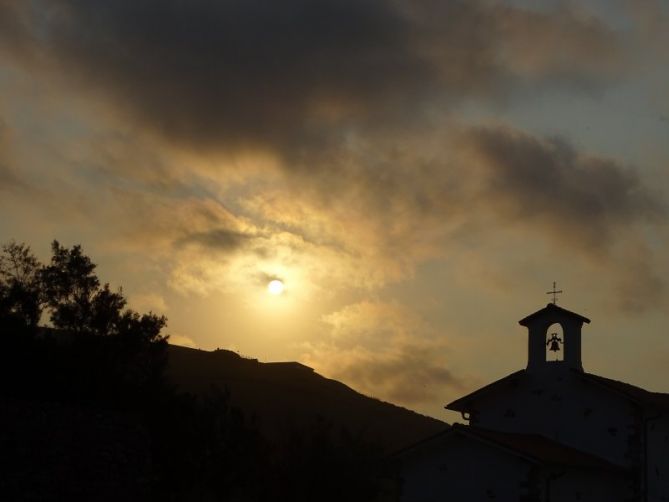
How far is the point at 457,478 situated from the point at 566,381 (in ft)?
24.2

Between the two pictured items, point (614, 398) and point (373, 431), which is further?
point (373, 431)

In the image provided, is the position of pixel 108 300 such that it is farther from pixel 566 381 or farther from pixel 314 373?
pixel 314 373

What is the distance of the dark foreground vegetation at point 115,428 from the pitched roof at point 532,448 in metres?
5.73

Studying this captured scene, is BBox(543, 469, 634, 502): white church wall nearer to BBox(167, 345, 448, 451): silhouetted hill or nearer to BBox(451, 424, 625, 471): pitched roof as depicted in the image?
BBox(451, 424, 625, 471): pitched roof

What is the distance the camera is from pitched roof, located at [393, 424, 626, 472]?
120 ft

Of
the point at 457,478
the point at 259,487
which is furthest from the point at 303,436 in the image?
the point at 457,478

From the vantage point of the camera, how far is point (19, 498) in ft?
79.8

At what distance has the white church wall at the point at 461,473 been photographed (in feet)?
121

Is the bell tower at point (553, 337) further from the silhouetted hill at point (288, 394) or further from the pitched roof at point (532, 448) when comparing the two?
the silhouetted hill at point (288, 394)

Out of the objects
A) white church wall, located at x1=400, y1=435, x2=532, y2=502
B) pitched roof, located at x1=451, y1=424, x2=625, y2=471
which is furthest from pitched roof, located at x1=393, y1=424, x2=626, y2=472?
white church wall, located at x1=400, y1=435, x2=532, y2=502

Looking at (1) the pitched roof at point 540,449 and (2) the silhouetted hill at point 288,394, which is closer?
(1) the pitched roof at point 540,449

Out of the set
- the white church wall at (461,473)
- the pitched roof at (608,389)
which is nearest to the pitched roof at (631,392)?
the pitched roof at (608,389)

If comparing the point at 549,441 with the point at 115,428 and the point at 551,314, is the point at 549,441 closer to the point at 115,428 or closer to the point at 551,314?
the point at 551,314

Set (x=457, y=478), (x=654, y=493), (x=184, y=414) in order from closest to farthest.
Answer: (x=457, y=478)
(x=654, y=493)
(x=184, y=414)
